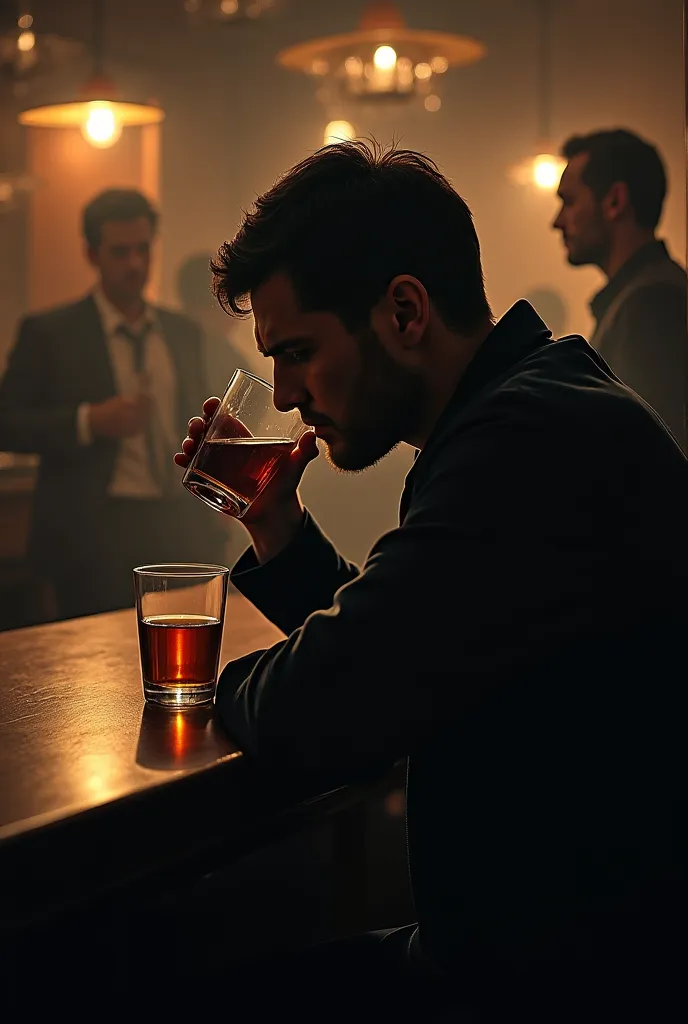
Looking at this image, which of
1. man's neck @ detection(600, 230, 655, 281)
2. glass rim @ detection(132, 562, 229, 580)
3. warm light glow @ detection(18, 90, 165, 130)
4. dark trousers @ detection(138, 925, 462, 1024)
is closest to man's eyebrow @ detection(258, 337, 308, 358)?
glass rim @ detection(132, 562, 229, 580)

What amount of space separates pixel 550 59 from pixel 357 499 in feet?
4.22

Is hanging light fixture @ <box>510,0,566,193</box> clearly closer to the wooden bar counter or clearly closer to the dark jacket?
the dark jacket

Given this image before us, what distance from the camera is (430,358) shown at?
1.07 m

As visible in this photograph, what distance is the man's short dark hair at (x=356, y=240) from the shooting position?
105 centimetres

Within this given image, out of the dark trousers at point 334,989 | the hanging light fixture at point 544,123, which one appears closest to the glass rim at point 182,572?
the dark trousers at point 334,989

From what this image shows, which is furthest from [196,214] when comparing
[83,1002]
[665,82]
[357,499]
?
[83,1002]

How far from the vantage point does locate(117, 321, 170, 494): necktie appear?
3.39 m

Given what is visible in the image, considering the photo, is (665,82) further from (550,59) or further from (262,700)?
(262,700)

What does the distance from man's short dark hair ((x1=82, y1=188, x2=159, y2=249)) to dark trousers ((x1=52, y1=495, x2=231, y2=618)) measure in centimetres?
84

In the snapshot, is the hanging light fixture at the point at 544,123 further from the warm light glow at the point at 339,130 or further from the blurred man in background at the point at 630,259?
the warm light glow at the point at 339,130

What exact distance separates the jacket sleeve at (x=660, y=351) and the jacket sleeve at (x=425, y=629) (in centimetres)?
172

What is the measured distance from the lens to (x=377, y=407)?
1.08 m

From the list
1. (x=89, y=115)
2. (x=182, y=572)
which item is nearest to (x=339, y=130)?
(x=89, y=115)

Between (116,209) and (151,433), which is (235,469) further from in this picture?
(116,209)
